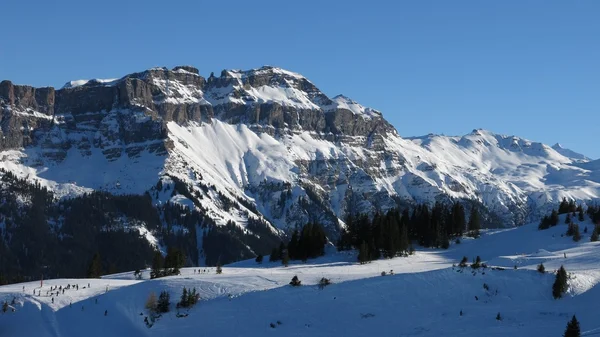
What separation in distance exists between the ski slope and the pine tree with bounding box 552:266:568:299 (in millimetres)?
690

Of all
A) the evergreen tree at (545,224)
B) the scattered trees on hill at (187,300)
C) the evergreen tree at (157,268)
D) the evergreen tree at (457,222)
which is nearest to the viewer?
the scattered trees on hill at (187,300)

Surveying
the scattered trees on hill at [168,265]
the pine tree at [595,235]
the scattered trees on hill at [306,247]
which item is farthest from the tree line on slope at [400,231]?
the scattered trees on hill at [168,265]

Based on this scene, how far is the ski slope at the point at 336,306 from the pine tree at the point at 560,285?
27.2 inches

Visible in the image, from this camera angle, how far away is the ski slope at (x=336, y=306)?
55438mm

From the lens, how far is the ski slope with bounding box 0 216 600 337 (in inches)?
2183

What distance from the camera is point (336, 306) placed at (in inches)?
2422

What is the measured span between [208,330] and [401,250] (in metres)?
51.7

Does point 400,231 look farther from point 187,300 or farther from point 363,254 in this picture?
point 187,300

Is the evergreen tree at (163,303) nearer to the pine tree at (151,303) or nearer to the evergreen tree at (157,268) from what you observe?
the pine tree at (151,303)

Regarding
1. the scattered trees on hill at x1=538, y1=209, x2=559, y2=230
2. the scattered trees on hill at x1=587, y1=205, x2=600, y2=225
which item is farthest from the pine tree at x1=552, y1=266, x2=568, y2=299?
the scattered trees on hill at x1=538, y1=209, x2=559, y2=230

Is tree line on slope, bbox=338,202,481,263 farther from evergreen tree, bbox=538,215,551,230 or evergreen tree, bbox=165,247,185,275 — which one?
evergreen tree, bbox=165,247,185,275

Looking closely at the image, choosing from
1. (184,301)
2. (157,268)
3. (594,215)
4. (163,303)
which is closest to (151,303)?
(163,303)

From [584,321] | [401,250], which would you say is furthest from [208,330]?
[401,250]

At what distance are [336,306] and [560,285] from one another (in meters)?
19.5
